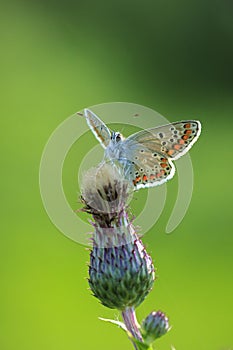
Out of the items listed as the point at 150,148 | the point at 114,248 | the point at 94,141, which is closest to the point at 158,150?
the point at 150,148

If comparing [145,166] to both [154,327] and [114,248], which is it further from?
[154,327]

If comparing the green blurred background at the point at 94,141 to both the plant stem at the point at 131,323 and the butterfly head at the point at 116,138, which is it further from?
the butterfly head at the point at 116,138

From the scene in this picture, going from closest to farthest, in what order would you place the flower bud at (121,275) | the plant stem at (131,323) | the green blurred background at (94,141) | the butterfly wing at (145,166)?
1. the plant stem at (131,323)
2. the flower bud at (121,275)
3. the butterfly wing at (145,166)
4. the green blurred background at (94,141)

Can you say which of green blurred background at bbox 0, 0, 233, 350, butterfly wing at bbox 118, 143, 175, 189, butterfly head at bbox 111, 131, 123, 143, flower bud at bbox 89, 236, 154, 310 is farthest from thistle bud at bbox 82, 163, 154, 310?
green blurred background at bbox 0, 0, 233, 350

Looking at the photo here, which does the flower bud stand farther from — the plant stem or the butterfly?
the butterfly

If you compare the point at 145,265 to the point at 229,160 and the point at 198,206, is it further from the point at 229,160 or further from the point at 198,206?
the point at 229,160

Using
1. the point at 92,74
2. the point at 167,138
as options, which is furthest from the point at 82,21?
the point at 167,138

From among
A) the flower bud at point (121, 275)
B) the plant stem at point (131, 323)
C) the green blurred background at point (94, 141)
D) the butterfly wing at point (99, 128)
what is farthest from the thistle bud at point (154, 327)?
the butterfly wing at point (99, 128)
